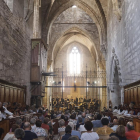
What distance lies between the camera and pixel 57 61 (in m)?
34.7

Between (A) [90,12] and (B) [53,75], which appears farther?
(A) [90,12]

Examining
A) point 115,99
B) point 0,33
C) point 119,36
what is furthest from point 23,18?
point 115,99

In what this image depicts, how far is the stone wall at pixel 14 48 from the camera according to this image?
10.9m

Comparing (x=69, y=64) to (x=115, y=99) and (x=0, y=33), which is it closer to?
(x=115, y=99)

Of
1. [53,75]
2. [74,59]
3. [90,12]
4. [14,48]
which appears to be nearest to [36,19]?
[53,75]

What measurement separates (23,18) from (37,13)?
12.9ft

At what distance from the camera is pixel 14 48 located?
1273cm

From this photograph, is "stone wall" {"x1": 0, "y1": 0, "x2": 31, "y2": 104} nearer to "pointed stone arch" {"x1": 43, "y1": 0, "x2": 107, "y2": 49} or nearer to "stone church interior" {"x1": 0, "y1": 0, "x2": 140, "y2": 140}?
"stone church interior" {"x1": 0, "y1": 0, "x2": 140, "y2": 140}

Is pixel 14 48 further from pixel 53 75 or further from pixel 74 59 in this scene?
pixel 74 59

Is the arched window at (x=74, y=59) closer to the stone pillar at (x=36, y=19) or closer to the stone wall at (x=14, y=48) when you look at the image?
the stone pillar at (x=36, y=19)

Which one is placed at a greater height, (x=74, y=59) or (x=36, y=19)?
(x=36, y=19)

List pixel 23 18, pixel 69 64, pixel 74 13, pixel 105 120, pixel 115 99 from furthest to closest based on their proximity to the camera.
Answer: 1. pixel 69 64
2. pixel 74 13
3. pixel 115 99
4. pixel 23 18
5. pixel 105 120

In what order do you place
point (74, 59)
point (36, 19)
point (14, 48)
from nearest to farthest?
point (14, 48)
point (36, 19)
point (74, 59)

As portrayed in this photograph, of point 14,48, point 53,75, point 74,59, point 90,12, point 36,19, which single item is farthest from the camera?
point 74,59
